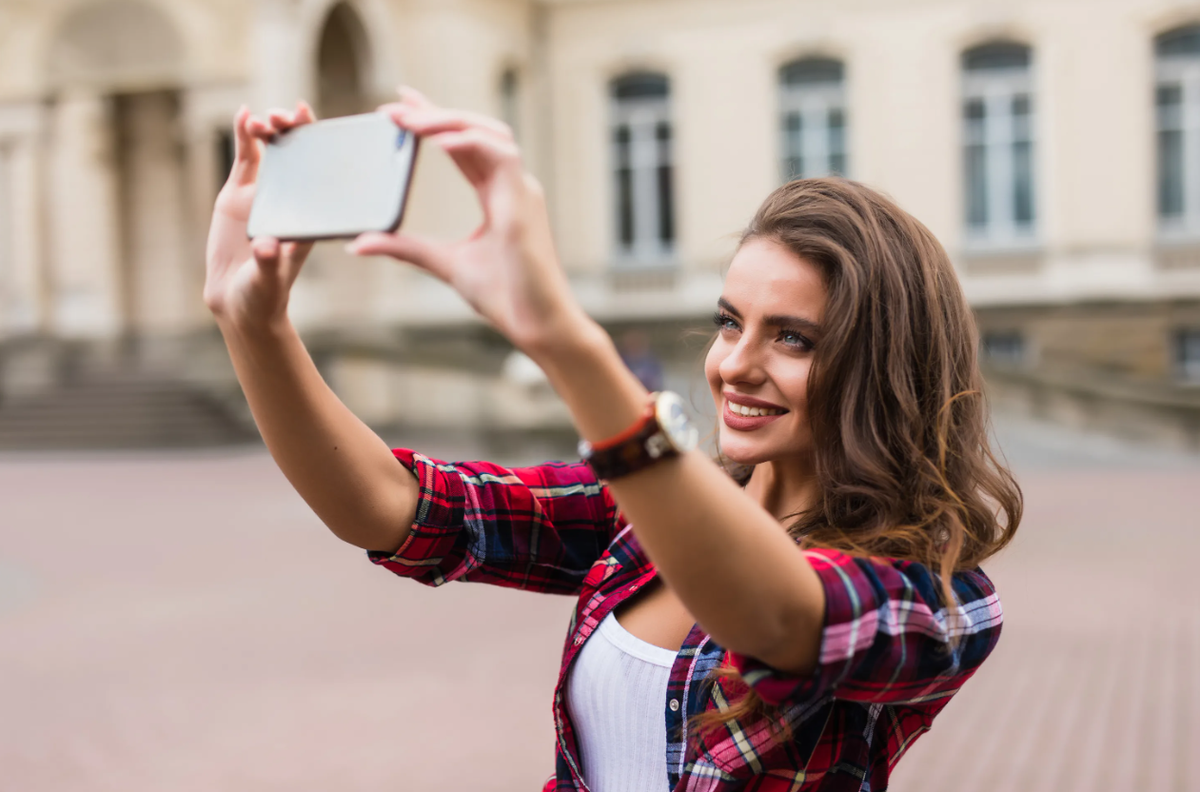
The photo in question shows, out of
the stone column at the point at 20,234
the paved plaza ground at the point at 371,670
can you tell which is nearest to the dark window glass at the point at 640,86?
the stone column at the point at 20,234

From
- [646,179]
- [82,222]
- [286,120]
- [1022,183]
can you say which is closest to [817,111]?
[646,179]

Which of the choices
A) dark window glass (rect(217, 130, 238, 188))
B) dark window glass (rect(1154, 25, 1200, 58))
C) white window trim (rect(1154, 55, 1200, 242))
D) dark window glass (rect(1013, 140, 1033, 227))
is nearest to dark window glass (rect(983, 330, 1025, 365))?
dark window glass (rect(1013, 140, 1033, 227))

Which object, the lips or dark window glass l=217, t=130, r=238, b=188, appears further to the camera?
dark window glass l=217, t=130, r=238, b=188

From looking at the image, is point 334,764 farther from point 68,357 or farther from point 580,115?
point 580,115

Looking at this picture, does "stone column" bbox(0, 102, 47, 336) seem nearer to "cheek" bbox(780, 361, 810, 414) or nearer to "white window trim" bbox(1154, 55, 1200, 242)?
"white window trim" bbox(1154, 55, 1200, 242)

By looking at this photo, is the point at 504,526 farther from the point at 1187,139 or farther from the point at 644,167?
the point at 1187,139

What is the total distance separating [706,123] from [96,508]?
12471 millimetres

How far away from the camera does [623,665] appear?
1.64 metres

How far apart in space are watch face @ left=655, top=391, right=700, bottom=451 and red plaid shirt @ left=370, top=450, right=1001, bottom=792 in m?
0.24

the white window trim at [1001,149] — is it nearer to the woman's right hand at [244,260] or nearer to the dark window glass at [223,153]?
the dark window glass at [223,153]

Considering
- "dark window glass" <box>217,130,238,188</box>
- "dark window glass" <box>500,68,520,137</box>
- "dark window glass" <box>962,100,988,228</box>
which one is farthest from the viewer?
"dark window glass" <box>500,68,520,137</box>

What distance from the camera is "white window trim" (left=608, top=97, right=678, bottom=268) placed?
21.0 metres

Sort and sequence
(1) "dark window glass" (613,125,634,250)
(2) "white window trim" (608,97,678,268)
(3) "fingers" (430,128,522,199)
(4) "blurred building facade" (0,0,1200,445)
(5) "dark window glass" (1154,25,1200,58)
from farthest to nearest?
(1) "dark window glass" (613,125,634,250)
(2) "white window trim" (608,97,678,268)
(5) "dark window glass" (1154,25,1200,58)
(4) "blurred building facade" (0,0,1200,445)
(3) "fingers" (430,128,522,199)

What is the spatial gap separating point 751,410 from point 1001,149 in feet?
63.7
